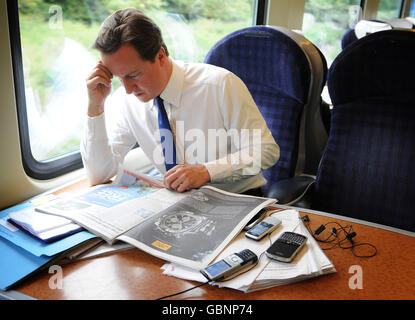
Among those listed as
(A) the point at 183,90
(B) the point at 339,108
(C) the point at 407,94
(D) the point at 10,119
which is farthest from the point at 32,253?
(C) the point at 407,94

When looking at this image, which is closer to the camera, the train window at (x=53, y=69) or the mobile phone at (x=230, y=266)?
the mobile phone at (x=230, y=266)

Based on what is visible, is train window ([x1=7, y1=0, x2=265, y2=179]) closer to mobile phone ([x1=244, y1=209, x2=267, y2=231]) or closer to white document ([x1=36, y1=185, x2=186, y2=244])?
white document ([x1=36, y1=185, x2=186, y2=244])

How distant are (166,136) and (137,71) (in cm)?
31

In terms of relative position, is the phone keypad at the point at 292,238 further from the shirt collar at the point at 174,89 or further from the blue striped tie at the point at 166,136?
the shirt collar at the point at 174,89

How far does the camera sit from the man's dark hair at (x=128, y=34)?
4.09 feet

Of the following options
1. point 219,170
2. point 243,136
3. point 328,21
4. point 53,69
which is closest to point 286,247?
point 219,170

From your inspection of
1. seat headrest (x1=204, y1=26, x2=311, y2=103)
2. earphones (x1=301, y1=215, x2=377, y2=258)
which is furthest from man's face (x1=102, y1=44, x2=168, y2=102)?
earphones (x1=301, y1=215, x2=377, y2=258)

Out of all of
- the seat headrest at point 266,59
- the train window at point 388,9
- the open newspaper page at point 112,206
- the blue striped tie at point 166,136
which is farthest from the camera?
the train window at point 388,9

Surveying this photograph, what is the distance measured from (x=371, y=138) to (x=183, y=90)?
79 centimetres

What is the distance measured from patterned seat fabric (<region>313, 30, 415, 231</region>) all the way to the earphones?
0.45 m

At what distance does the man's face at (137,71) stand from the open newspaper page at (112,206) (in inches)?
14.3

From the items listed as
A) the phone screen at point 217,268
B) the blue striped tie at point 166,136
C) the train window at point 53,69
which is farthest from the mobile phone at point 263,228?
the train window at point 53,69

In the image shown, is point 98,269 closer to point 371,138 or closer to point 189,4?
point 371,138

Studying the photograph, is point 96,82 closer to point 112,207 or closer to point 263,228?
point 112,207
